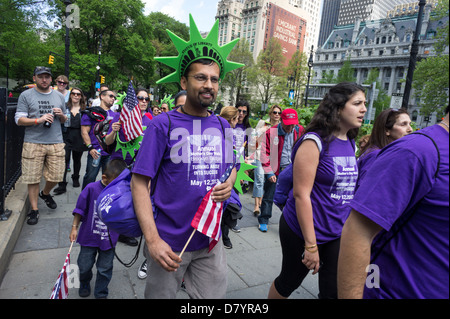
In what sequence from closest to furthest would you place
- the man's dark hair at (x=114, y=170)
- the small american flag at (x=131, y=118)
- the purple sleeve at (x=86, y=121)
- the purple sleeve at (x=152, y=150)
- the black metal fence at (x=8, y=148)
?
the purple sleeve at (x=152, y=150), the man's dark hair at (x=114, y=170), the black metal fence at (x=8, y=148), the small american flag at (x=131, y=118), the purple sleeve at (x=86, y=121)

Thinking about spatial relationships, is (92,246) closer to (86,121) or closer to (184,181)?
(184,181)

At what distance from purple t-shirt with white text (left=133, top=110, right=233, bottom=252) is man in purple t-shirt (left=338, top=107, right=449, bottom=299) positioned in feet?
2.99

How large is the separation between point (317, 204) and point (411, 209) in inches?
43.4

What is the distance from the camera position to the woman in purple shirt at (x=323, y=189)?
2.11 meters

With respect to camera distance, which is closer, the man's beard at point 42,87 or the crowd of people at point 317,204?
the crowd of people at point 317,204

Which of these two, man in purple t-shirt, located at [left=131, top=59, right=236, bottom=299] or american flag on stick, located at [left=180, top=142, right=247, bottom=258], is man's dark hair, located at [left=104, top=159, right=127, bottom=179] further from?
american flag on stick, located at [left=180, top=142, right=247, bottom=258]

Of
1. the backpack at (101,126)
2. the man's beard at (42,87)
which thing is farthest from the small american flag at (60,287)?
the man's beard at (42,87)

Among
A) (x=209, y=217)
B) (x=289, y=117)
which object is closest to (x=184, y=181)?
(x=209, y=217)

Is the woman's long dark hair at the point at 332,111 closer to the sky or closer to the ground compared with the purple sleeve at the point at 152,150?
closer to the sky

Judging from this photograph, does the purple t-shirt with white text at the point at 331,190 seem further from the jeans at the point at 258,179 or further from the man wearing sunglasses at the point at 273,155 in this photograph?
the jeans at the point at 258,179

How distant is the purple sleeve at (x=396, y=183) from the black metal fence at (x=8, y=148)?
429 cm

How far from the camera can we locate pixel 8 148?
458cm

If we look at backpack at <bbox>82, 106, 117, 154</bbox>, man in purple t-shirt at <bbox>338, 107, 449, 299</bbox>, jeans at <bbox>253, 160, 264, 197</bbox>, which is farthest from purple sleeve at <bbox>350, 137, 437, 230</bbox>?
jeans at <bbox>253, 160, 264, 197</bbox>
